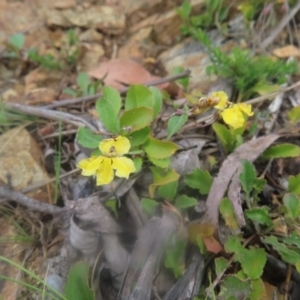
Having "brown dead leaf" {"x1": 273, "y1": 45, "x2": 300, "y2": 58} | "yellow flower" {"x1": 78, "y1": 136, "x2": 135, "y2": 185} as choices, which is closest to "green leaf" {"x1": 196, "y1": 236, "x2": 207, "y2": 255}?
→ "yellow flower" {"x1": 78, "y1": 136, "x2": 135, "y2": 185}

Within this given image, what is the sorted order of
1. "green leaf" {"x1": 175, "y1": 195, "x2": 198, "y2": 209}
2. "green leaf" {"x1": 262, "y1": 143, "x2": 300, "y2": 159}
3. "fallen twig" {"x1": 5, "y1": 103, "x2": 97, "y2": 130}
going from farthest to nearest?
"fallen twig" {"x1": 5, "y1": 103, "x2": 97, "y2": 130} → "green leaf" {"x1": 262, "y1": 143, "x2": 300, "y2": 159} → "green leaf" {"x1": 175, "y1": 195, "x2": 198, "y2": 209}

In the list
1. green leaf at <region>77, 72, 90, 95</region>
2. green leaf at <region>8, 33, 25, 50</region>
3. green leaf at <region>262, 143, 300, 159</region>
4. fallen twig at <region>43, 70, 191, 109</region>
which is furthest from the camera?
green leaf at <region>8, 33, 25, 50</region>

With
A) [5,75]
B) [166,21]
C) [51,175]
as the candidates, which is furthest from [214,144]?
[5,75]

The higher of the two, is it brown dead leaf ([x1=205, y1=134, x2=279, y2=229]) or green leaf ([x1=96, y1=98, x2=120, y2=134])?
green leaf ([x1=96, y1=98, x2=120, y2=134])

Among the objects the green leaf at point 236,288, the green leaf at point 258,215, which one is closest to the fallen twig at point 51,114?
the green leaf at point 258,215

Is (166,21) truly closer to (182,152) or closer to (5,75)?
(5,75)

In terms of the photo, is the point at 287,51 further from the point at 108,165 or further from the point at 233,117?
the point at 108,165

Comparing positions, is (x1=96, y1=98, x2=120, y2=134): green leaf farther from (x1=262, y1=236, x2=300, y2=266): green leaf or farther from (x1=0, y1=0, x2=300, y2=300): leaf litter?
(x1=262, y1=236, x2=300, y2=266): green leaf
